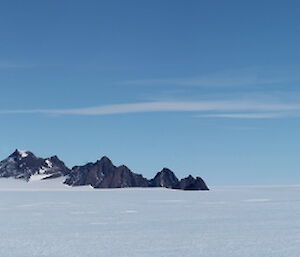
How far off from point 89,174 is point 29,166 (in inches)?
891

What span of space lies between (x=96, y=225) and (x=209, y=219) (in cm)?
574

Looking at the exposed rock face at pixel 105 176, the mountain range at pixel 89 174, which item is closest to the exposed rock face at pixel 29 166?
the mountain range at pixel 89 174

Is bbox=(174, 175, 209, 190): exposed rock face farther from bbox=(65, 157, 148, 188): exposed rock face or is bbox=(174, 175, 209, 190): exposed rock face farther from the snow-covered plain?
the snow-covered plain

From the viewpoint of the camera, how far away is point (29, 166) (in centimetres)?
12631

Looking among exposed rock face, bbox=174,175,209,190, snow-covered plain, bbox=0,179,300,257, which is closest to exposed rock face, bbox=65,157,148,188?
exposed rock face, bbox=174,175,209,190

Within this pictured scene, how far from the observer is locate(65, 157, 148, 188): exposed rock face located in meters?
107

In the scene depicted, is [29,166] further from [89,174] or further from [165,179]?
[165,179]

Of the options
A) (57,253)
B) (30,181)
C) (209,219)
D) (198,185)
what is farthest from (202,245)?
(30,181)

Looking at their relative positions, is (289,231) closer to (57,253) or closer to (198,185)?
(57,253)

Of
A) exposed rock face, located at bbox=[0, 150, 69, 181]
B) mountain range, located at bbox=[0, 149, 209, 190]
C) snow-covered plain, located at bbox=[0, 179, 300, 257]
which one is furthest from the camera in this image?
exposed rock face, located at bbox=[0, 150, 69, 181]

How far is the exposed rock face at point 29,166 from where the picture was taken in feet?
403

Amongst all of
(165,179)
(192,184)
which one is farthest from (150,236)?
(165,179)

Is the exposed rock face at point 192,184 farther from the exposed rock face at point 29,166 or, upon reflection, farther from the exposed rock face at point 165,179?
the exposed rock face at point 29,166

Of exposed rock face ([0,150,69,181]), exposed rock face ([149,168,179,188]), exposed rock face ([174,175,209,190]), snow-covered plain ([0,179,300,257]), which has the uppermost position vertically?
exposed rock face ([0,150,69,181])
